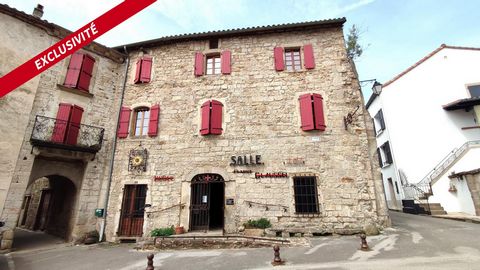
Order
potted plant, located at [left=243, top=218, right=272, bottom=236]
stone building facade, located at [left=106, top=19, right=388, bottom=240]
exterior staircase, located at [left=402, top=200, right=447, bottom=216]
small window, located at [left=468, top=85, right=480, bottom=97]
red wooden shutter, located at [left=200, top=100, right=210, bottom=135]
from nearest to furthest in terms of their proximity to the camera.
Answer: potted plant, located at [left=243, top=218, right=272, bottom=236] → stone building facade, located at [left=106, top=19, right=388, bottom=240] → red wooden shutter, located at [left=200, top=100, right=210, bottom=135] → exterior staircase, located at [left=402, top=200, right=447, bottom=216] → small window, located at [left=468, top=85, right=480, bottom=97]

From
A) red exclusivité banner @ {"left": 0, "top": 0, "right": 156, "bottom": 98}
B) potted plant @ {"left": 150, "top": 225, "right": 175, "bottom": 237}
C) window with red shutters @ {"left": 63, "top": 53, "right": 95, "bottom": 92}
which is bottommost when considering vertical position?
potted plant @ {"left": 150, "top": 225, "right": 175, "bottom": 237}

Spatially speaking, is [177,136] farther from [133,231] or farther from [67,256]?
[67,256]

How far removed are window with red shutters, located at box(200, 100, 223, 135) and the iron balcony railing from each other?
442 centimetres

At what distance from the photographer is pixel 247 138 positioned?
9711mm

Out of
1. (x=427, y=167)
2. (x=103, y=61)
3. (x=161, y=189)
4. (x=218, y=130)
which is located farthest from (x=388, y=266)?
(x=103, y=61)

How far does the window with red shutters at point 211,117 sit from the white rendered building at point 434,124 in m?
11.8

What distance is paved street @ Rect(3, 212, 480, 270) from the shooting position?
5.07 m

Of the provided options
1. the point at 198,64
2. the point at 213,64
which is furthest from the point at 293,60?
the point at 198,64

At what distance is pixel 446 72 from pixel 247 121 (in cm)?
1389

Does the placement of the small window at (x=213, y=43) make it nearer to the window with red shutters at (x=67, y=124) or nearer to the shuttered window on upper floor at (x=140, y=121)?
the shuttered window on upper floor at (x=140, y=121)

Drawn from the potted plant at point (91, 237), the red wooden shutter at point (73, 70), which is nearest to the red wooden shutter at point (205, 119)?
the red wooden shutter at point (73, 70)

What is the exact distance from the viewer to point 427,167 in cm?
1363

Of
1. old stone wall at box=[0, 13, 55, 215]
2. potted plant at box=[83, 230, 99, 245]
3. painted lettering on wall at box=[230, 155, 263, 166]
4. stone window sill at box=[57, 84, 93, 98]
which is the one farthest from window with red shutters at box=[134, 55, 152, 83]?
potted plant at box=[83, 230, 99, 245]

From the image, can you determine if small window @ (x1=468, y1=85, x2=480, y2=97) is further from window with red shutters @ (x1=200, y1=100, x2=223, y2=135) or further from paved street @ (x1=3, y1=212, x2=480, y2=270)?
window with red shutters @ (x1=200, y1=100, x2=223, y2=135)
